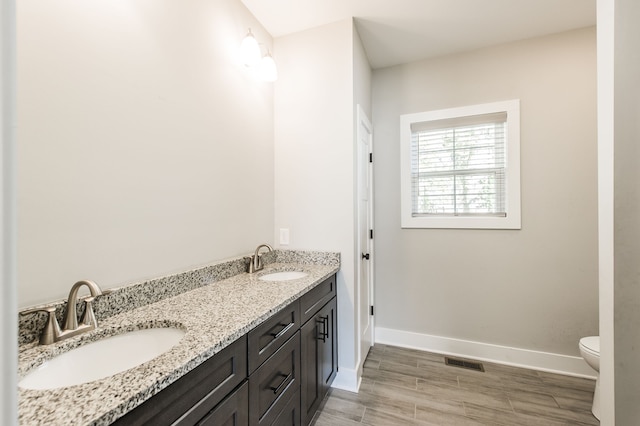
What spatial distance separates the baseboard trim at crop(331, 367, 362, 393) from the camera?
Answer: 1943 millimetres

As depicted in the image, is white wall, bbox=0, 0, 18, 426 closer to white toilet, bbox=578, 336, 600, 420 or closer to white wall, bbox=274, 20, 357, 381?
white wall, bbox=274, 20, 357, 381

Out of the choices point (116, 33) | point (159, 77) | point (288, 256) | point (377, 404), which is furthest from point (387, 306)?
point (116, 33)

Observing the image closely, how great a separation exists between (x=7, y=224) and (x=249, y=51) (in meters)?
1.79

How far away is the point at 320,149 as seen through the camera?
2061 millimetres

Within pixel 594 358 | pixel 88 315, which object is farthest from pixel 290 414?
pixel 594 358

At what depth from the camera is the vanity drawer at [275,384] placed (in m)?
1.04

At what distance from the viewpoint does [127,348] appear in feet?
3.18

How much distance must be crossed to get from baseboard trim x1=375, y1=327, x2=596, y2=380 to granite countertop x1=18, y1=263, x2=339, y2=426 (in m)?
1.46

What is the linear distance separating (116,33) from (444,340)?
309 cm

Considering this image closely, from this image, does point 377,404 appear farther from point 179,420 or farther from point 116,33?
point 116,33

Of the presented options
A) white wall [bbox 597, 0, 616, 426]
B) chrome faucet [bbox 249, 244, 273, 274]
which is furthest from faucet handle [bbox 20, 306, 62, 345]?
white wall [bbox 597, 0, 616, 426]

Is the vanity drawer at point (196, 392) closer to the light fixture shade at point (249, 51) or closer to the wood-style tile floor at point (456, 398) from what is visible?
the wood-style tile floor at point (456, 398)

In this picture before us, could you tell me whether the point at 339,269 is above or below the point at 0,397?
below

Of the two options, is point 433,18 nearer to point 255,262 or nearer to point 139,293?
point 255,262
